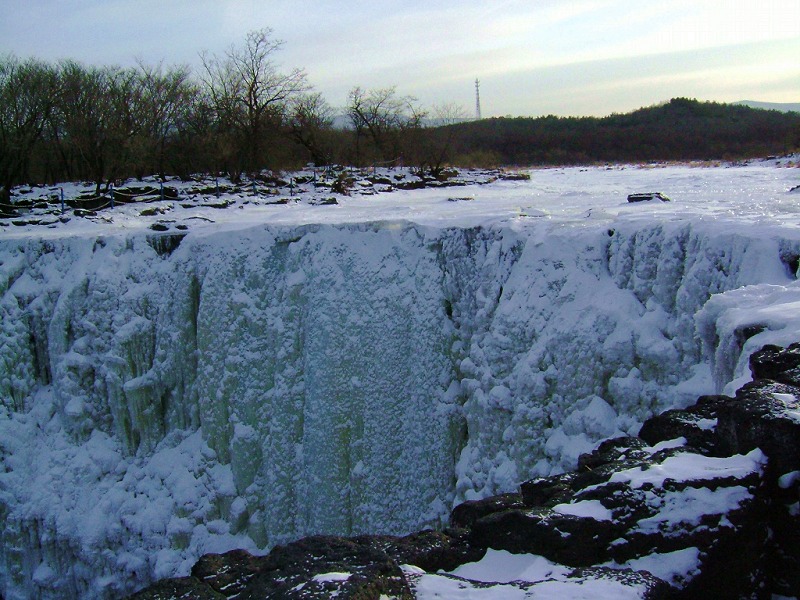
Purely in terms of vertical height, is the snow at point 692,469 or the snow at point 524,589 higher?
the snow at point 692,469

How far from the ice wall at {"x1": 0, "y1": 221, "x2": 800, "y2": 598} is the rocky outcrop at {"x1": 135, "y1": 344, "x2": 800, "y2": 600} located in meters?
3.87

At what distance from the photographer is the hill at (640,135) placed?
142 feet

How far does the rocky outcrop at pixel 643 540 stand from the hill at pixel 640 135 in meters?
35.5

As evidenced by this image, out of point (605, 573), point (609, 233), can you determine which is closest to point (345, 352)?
point (609, 233)

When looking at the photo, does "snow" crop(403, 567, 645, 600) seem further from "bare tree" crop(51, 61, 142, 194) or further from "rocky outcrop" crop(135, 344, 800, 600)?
"bare tree" crop(51, 61, 142, 194)

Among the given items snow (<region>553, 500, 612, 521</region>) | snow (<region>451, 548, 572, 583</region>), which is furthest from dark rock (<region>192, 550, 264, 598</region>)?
snow (<region>553, 500, 612, 521</region>)

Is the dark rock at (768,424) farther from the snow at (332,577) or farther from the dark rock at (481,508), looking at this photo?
the snow at (332,577)

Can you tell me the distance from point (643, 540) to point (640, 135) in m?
50.4

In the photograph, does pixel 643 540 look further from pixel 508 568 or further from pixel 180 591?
pixel 180 591

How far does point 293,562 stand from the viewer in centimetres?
387

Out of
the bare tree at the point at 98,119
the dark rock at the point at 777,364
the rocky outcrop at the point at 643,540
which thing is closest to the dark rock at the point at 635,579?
the rocky outcrop at the point at 643,540

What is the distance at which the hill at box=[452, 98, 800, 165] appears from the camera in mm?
43250

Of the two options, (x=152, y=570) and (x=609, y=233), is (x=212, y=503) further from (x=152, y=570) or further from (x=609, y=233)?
(x=609, y=233)

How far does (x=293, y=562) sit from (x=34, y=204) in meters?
17.2
